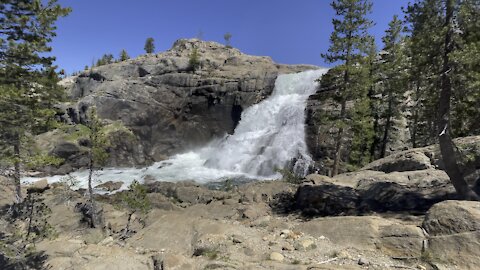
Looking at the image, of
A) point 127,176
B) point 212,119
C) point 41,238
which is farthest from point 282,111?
point 41,238

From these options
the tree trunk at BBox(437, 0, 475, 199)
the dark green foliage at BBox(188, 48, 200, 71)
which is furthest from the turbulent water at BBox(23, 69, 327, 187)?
the tree trunk at BBox(437, 0, 475, 199)

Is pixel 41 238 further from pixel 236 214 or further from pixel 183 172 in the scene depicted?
pixel 183 172

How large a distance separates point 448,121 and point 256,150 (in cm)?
3269

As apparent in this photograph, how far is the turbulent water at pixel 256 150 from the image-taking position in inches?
1593

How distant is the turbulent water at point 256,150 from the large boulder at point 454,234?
26.0 m

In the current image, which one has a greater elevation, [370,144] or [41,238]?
[370,144]

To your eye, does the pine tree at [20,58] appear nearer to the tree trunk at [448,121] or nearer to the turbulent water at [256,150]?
the tree trunk at [448,121]

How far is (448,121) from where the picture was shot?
1261cm

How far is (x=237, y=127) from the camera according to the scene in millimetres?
53281

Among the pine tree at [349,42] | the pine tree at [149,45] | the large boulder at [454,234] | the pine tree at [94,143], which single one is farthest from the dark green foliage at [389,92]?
the pine tree at [149,45]

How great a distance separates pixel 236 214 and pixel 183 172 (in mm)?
26099

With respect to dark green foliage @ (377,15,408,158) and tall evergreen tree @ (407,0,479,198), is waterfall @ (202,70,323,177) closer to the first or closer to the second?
dark green foliage @ (377,15,408,158)

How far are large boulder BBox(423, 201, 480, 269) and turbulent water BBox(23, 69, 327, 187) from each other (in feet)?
85.3

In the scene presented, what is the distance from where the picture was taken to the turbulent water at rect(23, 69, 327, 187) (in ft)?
133
